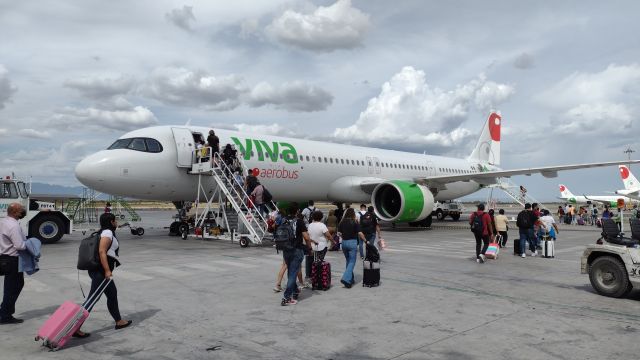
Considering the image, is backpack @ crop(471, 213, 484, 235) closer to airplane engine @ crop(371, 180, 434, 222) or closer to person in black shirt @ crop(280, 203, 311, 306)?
person in black shirt @ crop(280, 203, 311, 306)

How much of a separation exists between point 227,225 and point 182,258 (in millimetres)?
4142

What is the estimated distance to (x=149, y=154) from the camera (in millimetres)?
15516

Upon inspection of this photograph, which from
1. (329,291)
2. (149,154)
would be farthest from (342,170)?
(329,291)

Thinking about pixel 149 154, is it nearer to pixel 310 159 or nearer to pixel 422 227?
pixel 310 159

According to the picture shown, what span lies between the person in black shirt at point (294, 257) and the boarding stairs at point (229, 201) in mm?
6749

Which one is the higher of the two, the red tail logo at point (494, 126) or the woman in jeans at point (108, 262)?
the red tail logo at point (494, 126)

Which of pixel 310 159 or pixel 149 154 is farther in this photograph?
pixel 310 159

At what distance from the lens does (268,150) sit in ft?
61.2

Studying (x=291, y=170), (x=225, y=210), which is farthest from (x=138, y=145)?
(x=291, y=170)

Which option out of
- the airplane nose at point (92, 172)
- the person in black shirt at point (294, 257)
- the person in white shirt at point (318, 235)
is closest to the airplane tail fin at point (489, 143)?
the airplane nose at point (92, 172)

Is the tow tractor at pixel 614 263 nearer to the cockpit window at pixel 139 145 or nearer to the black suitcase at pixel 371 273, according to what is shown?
the black suitcase at pixel 371 273

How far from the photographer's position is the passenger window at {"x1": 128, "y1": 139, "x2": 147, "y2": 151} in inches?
611

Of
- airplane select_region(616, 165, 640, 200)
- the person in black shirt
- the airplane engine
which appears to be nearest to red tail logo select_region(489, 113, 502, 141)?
the airplane engine

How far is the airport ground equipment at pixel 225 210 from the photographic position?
1466 centimetres
